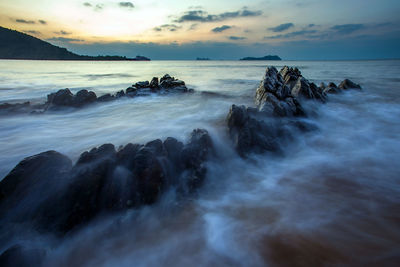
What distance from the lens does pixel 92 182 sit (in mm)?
2748

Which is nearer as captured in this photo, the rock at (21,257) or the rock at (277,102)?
the rock at (21,257)

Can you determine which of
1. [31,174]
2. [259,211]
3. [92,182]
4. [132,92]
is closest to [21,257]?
[92,182]

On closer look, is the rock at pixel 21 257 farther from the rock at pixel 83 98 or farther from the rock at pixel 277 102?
the rock at pixel 83 98

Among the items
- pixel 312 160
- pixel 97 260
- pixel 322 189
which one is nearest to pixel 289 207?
pixel 322 189

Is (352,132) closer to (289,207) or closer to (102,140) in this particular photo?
(289,207)

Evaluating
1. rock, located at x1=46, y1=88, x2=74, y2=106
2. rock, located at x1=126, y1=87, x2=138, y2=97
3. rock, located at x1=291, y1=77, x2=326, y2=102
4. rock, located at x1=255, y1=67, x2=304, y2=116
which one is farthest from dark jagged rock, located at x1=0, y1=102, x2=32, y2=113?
rock, located at x1=291, y1=77, x2=326, y2=102

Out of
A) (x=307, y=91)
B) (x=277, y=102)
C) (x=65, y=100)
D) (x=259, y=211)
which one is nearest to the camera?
(x=259, y=211)

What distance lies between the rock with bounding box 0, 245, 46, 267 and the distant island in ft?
431

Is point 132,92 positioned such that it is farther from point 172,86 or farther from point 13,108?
point 13,108

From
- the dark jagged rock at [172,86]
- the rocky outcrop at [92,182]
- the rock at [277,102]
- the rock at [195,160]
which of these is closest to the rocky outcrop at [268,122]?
the rock at [277,102]

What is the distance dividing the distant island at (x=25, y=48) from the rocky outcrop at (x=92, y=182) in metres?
131

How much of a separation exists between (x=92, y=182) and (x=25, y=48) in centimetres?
13287

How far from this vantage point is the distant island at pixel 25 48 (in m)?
94.6

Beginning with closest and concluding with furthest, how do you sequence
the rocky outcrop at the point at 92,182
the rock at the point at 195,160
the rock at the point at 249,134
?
the rocky outcrop at the point at 92,182
the rock at the point at 195,160
the rock at the point at 249,134
